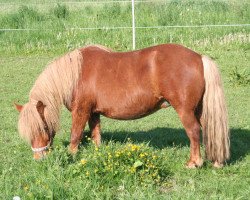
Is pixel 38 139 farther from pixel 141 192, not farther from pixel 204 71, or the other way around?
pixel 204 71

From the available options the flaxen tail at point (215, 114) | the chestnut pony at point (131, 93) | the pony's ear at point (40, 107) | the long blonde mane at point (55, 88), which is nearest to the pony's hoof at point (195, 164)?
the chestnut pony at point (131, 93)

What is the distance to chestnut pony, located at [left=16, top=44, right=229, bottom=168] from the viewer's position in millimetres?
5230

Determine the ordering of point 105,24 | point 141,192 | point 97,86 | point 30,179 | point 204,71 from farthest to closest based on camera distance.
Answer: point 105,24 → point 97,86 → point 204,71 → point 30,179 → point 141,192

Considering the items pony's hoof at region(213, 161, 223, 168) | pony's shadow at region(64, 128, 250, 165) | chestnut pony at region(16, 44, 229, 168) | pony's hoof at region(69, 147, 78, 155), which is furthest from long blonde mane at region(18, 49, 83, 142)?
pony's hoof at region(213, 161, 223, 168)

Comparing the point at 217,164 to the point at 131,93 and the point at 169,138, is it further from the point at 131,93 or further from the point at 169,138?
the point at 169,138

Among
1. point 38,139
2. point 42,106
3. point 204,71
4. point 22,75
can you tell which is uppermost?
point 204,71

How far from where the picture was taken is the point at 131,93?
5477 millimetres

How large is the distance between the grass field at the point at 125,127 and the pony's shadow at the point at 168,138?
0.04 ft

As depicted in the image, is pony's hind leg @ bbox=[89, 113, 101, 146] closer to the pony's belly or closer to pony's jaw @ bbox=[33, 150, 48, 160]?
the pony's belly

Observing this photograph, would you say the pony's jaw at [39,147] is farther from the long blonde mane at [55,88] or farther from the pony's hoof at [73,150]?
the pony's hoof at [73,150]

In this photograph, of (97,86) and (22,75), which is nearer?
Answer: (97,86)

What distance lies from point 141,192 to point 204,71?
5.17 ft

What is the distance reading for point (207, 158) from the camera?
17.9 ft

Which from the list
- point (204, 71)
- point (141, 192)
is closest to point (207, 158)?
point (204, 71)
